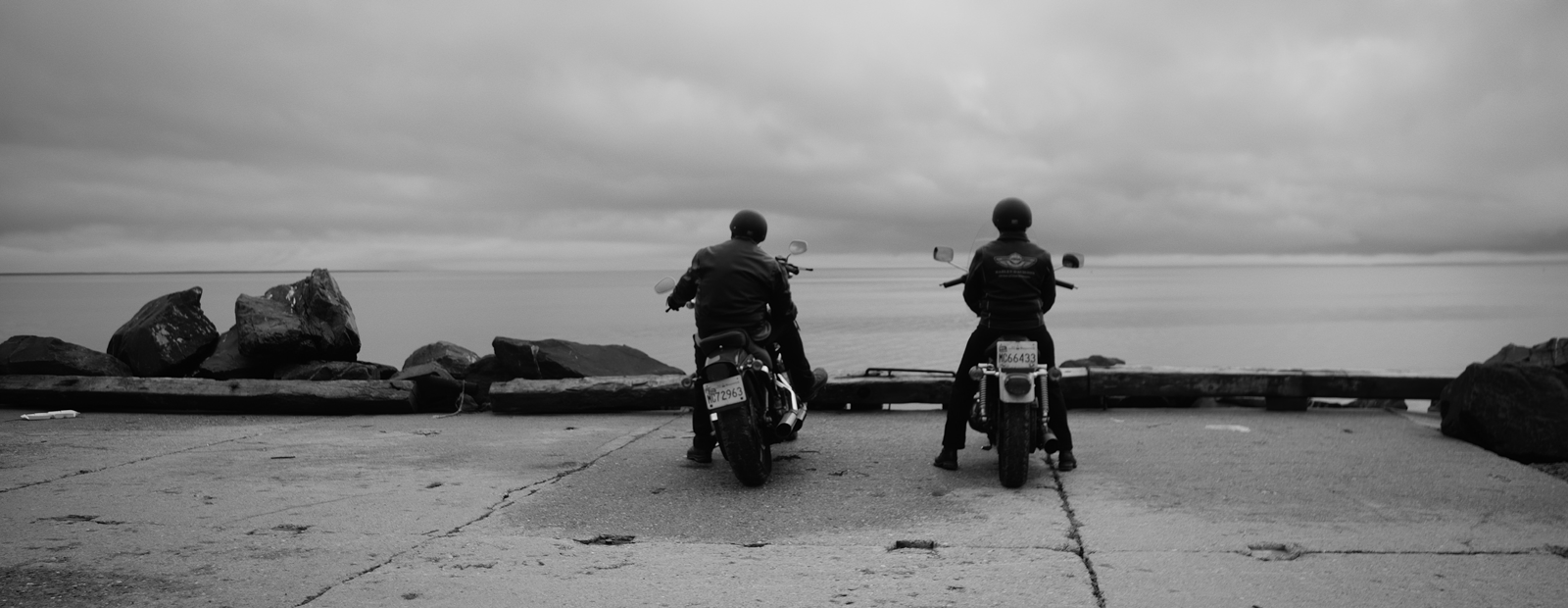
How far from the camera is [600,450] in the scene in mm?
6855

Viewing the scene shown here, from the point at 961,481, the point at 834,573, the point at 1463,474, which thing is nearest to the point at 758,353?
the point at 961,481

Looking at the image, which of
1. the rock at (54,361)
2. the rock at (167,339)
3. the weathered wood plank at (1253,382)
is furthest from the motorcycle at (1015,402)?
the rock at (54,361)

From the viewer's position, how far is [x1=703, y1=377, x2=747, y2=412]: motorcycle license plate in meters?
5.42

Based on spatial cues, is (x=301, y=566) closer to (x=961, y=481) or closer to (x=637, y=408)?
(x=961, y=481)

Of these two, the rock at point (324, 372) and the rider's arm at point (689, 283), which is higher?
the rider's arm at point (689, 283)

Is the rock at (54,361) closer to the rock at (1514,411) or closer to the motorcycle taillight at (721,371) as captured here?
the motorcycle taillight at (721,371)

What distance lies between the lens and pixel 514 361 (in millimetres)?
9477

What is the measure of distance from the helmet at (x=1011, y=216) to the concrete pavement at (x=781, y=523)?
1483 millimetres

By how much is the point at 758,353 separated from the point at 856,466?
3.24 feet

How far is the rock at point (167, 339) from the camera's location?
9.84m

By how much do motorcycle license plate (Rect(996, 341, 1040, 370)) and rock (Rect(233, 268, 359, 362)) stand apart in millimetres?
7387

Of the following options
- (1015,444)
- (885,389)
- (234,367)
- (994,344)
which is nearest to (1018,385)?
(1015,444)

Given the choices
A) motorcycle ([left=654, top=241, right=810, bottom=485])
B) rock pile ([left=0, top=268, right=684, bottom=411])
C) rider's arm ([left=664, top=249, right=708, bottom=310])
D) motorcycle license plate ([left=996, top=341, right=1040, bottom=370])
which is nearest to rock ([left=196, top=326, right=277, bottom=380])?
rock pile ([left=0, top=268, right=684, bottom=411])

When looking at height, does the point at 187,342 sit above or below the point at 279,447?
above
